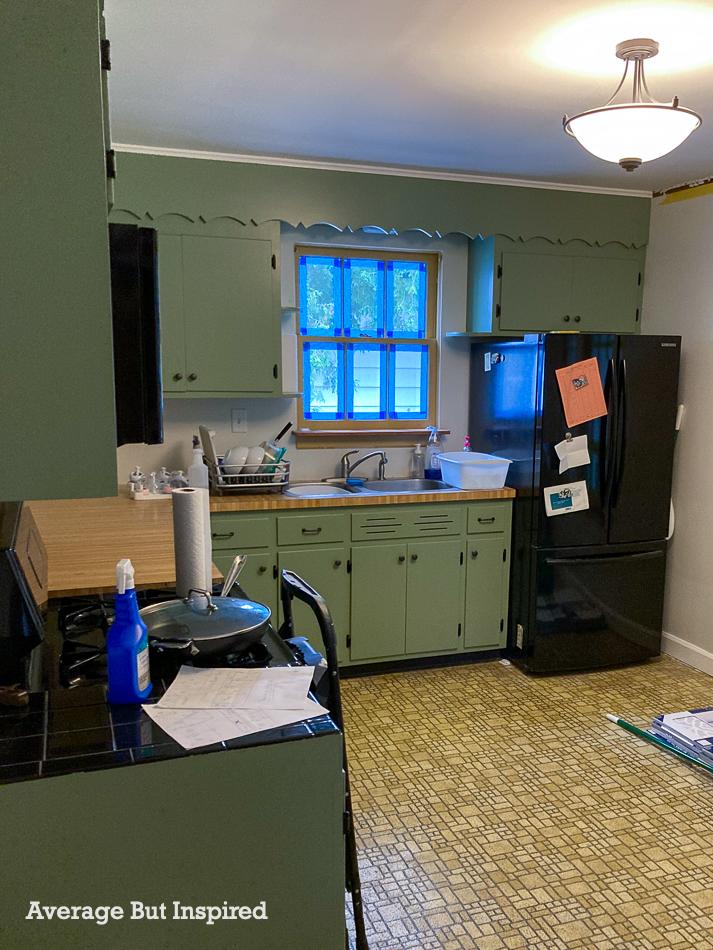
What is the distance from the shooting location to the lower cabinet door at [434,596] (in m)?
3.78

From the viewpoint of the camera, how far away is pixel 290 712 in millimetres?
1353

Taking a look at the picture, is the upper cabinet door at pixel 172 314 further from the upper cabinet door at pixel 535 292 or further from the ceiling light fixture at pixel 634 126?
the ceiling light fixture at pixel 634 126

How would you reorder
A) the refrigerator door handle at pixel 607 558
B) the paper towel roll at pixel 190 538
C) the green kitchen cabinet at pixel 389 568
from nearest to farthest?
the paper towel roll at pixel 190 538 < the green kitchen cabinet at pixel 389 568 < the refrigerator door handle at pixel 607 558

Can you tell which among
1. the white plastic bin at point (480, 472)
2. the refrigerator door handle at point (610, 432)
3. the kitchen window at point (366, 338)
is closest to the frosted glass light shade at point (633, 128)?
the refrigerator door handle at point (610, 432)

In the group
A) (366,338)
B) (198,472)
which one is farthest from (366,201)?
(198,472)

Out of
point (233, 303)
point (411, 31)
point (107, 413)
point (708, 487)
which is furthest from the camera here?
point (708, 487)

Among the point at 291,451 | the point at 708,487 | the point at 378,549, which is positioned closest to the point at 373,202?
the point at 291,451

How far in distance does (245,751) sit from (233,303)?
273 centimetres

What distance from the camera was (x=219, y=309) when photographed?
359 cm

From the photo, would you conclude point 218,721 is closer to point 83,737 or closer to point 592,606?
point 83,737

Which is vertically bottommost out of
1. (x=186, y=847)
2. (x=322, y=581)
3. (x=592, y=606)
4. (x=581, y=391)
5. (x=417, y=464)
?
(x=592, y=606)

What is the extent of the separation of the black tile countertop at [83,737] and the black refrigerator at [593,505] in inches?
103

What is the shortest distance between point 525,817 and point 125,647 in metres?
1.81

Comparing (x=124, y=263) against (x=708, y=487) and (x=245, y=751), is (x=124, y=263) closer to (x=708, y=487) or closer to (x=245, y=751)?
(x=245, y=751)
